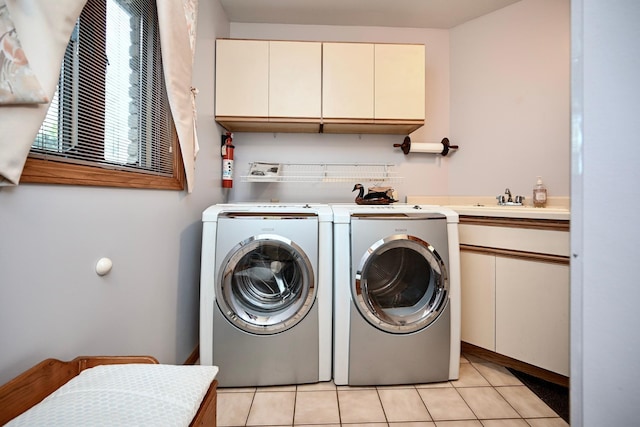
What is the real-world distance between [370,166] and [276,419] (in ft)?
6.06

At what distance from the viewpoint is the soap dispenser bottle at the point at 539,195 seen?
6.23ft

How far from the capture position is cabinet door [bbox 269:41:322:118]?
1.99m

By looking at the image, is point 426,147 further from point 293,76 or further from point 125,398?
point 125,398

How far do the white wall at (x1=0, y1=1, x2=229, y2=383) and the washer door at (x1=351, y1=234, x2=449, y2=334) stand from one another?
3.13 ft

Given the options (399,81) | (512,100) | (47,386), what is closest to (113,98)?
(47,386)

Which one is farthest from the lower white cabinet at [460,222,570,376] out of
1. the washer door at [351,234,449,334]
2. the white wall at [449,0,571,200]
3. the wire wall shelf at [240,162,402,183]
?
the wire wall shelf at [240,162,402,183]

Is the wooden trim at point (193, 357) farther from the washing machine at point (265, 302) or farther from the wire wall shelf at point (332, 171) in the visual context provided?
the wire wall shelf at point (332, 171)

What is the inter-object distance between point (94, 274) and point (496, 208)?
1.95 meters

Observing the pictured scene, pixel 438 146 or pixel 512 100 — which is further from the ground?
pixel 512 100

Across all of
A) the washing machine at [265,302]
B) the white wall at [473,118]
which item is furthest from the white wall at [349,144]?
the washing machine at [265,302]

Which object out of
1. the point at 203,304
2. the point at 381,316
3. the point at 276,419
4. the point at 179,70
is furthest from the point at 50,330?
the point at 381,316

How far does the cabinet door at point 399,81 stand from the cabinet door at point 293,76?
43 centimetres

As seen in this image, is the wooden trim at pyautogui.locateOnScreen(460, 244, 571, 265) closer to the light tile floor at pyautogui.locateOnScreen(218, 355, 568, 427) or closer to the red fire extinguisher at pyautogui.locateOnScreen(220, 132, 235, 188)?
the light tile floor at pyautogui.locateOnScreen(218, 355, 568, 427)

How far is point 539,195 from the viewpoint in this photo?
1.91 metres
